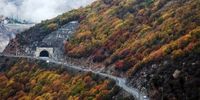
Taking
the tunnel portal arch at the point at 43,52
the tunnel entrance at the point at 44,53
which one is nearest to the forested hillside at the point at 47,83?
the tunnel portal arch at the point at 43,52

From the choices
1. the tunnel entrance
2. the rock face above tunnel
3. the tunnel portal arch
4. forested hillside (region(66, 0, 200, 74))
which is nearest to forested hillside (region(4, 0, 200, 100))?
forested hillside (region(66, 0, 200, 74))

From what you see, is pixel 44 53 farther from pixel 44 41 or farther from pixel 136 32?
pixel 136 32

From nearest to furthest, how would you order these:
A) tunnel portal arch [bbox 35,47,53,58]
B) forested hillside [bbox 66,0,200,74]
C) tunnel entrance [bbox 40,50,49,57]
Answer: forested hillside [bbox 66,0,200,74], tunnel portal arch [bbox 35,47,53,58], tunnel entrance [bbox 40,50,49,57]

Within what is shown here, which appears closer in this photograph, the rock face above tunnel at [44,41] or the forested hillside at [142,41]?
the forested hillside at [142,41]

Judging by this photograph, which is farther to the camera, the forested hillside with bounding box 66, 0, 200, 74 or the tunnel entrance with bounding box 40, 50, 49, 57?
the tunnel entrance with bounding box 40, 50, 49, 57

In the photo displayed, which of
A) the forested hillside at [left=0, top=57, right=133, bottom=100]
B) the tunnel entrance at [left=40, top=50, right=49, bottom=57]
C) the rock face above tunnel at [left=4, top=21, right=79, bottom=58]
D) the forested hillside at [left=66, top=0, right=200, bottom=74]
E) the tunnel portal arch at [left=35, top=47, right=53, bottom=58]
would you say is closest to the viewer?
the forested hillside at [left=0, top=57, right=133, bottom=100]

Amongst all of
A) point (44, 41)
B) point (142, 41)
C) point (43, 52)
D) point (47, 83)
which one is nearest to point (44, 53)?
point (43, 52)

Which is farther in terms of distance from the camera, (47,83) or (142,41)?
(47,83)

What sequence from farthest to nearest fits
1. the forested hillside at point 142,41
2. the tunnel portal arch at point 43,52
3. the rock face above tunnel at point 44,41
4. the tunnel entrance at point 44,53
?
1. the rock face above tunnel at point 44,41
2. the tunnel entrance at point 44,53
3. the tunnel portal arch at point 43,52
4. the forested hillside at point 142,41

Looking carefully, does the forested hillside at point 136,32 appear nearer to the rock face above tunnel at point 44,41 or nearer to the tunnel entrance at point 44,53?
the rock face above tunnel at point 44,41

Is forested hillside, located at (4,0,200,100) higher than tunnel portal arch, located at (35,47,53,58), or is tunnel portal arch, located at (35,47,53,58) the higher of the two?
forested hillside, located at (4,0,200,100)

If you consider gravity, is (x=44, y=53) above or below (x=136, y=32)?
below

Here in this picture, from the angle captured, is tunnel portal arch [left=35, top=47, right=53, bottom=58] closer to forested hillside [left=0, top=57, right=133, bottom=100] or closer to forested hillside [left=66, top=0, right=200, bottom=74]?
forested hillside [left=66, top=0, right=200, bottom=74]
